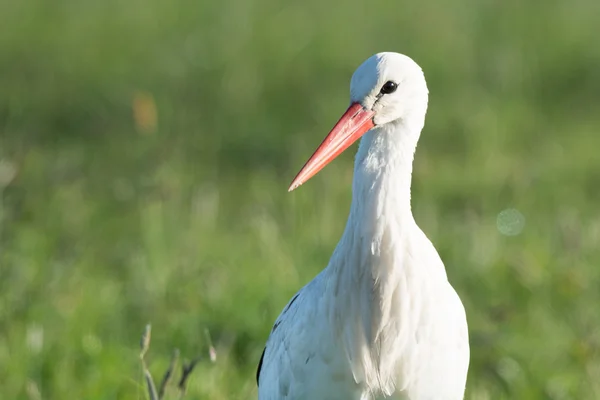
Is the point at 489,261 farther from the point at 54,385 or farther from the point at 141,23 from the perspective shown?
the point at 141,23

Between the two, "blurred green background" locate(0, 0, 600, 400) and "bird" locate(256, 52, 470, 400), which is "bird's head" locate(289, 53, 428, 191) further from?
"blurred green background" locate(0, 0, 600, 400)

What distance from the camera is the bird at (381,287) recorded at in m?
3.08

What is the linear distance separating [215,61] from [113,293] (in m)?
4.20

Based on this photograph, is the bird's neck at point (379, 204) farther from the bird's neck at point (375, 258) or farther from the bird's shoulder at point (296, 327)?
the bird's shoulder at point (296, 327)

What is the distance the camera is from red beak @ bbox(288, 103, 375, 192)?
10.0 ft

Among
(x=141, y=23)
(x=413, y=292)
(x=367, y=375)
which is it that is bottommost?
(x=141, y=23)

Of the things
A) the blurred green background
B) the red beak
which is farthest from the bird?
the blurred green background

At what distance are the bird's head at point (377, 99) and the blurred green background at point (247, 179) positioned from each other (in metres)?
0.98

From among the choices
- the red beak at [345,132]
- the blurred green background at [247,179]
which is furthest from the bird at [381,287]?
the blurred green background at [247,179]

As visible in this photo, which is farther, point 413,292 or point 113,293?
point 113,293

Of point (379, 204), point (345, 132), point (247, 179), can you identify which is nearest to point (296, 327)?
point (379, 204)

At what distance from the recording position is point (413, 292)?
3.07 metres

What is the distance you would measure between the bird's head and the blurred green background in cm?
98

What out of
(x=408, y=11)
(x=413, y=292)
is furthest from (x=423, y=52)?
(x=413, y=292)
